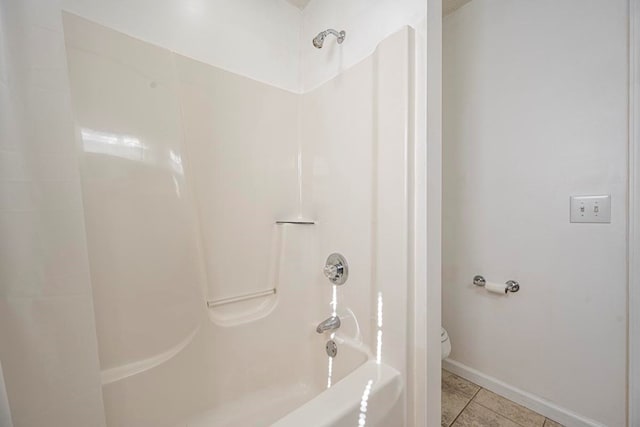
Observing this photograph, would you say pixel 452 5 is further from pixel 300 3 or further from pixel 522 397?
pixel 522 397

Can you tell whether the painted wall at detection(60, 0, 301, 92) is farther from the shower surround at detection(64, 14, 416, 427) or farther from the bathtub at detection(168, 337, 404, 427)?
the bathtub at detection(168, 337, 404, 427)

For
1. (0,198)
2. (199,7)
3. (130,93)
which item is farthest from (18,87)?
(199,7)

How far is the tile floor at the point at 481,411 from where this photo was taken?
119 cm

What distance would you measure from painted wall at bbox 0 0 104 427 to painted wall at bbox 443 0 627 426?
1809 mm

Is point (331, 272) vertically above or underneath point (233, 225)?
underneath

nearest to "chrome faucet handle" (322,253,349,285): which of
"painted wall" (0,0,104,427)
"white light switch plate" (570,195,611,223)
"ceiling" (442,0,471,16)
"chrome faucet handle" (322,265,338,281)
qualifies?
"chrome faucet handle" (322,265,338,281)

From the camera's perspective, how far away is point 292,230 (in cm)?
124

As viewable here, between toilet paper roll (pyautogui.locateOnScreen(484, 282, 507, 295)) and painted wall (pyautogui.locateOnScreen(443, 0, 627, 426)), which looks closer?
painted wall (pyautogui.locateOnScreen(443, 0, 627, 426))

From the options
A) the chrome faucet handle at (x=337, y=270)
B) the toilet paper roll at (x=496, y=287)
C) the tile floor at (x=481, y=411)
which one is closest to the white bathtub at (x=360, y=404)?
the chrome faucet handle at (x=337, y=270)

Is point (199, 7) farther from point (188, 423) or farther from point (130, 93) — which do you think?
point (188, 423)

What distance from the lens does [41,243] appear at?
1.74ft

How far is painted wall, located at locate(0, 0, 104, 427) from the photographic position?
493mm

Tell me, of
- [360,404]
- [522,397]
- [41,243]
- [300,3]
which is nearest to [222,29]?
[300,3]

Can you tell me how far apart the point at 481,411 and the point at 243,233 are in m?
1.58
